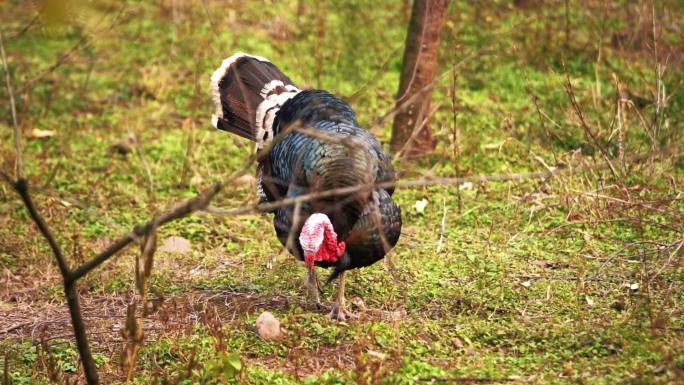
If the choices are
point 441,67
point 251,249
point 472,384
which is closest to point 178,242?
point 251,249

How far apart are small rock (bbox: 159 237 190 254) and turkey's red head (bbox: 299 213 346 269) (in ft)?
4.40

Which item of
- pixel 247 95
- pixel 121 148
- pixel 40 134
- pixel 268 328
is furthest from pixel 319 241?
pixel 40 134

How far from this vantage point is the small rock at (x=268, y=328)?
13.5ft

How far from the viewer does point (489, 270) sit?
4.92 metres

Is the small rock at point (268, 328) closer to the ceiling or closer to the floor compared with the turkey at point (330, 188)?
closer to the floor

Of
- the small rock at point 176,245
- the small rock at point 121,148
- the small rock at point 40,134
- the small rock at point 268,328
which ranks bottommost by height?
the small rock at point 176,245

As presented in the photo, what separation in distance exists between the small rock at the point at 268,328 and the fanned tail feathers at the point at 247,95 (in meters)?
1.54

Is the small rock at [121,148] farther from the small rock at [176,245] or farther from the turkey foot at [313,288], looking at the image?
the turkey foot at [313,288]

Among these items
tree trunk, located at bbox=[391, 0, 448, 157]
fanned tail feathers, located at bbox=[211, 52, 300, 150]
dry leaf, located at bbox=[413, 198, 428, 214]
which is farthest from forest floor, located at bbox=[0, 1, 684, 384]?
fanned tail feathers, located at bbox=[211, 52, 300, 150]

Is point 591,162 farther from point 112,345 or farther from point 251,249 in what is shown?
point 112,345

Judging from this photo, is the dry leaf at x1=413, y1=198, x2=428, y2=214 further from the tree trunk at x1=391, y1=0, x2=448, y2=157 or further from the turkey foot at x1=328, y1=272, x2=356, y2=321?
the turkey foot at x1=328, y1=272, x2=356, y2=321

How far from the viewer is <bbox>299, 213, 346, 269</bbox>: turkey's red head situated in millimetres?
4184

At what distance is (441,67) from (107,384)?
4.69 meters

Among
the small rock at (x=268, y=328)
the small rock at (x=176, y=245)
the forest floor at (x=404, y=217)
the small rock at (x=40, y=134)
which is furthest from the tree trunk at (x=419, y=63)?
the small rock at (x=40, y=134)
